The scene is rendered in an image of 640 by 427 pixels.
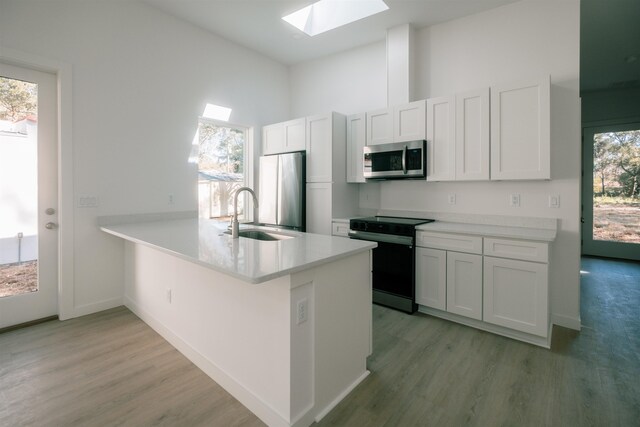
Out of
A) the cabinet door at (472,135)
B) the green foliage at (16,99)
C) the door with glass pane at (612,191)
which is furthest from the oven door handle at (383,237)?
the door with glass pane at (612,191)

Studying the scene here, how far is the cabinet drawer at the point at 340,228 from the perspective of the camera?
3.72 meters

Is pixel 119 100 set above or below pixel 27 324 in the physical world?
above

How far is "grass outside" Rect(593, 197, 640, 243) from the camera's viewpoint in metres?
5.38

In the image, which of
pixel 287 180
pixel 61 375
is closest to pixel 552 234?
pixel 287 180

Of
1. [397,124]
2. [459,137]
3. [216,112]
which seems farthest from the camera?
[216,112]

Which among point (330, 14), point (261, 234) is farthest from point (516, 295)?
point (330, 14)

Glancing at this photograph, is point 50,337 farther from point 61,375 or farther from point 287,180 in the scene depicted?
point 287,180

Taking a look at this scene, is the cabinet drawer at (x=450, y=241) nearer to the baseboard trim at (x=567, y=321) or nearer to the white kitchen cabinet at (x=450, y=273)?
the white kitchen cabinet at (x=450, y=273)

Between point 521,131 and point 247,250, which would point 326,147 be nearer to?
point 521,131

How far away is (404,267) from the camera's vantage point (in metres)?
3.17

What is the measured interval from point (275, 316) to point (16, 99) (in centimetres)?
303

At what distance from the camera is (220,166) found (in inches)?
169

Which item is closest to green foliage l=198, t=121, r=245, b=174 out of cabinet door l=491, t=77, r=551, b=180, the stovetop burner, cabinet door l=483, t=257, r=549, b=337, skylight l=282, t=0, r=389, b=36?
skylight l=282, t=0, r=389, b=36

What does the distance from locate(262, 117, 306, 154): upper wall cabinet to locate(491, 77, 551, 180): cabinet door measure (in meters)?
2.20
